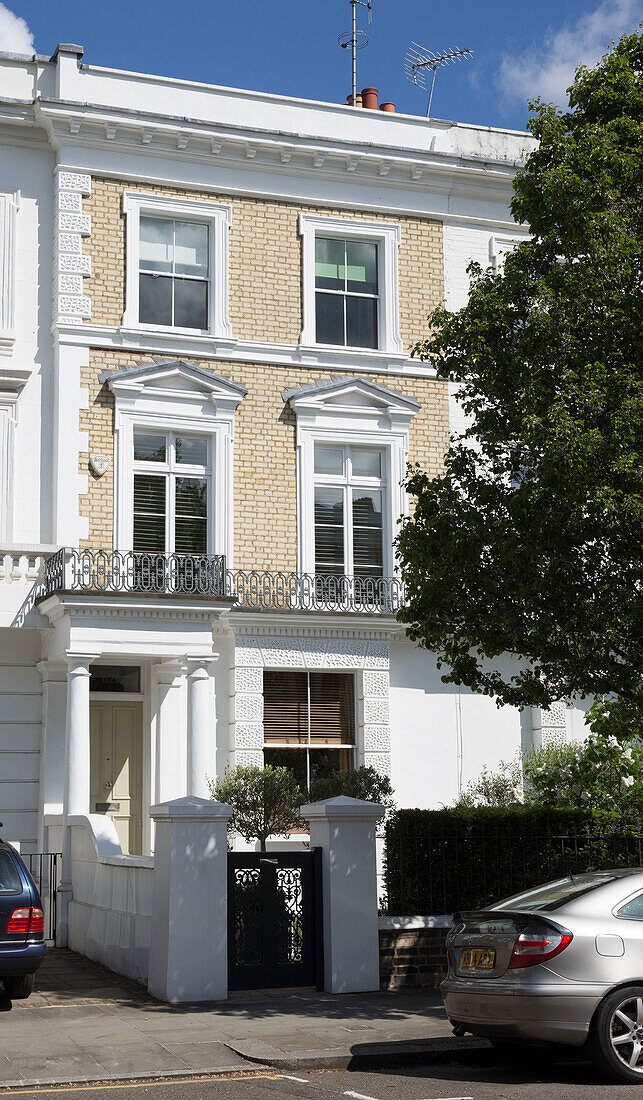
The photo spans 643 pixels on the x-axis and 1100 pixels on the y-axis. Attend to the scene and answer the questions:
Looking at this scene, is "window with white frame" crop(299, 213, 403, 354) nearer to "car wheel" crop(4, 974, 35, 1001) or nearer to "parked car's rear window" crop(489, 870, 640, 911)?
"car wheel" crop(4, 974, 35, 1001)

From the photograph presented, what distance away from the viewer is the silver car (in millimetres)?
8797

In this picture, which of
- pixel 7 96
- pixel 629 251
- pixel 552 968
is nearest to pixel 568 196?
pixel 629 251

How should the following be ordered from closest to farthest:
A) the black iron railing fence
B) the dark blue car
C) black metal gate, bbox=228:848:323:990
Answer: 1. the dark blue car
2. black metal gate, bbox=228:848:323:990
3. the black iron railing fence

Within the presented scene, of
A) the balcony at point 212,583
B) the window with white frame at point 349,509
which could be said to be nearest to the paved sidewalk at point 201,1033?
the balcony at point 212,583

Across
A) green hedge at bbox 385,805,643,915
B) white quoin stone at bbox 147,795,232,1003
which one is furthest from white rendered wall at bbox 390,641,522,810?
white quoin stone at bbox 147,795,232,1003

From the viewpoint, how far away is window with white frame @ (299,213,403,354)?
76.2 feet

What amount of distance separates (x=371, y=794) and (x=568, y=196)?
1106cm

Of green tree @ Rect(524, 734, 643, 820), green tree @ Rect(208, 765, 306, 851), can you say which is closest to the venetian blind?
green tree @ Rect(208, 765, 306, 851)

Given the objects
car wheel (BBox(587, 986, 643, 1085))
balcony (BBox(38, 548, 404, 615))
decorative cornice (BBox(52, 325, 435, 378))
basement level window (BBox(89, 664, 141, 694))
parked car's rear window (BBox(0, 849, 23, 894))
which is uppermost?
decorative cornice (BBox(52, 325, 435, 378))

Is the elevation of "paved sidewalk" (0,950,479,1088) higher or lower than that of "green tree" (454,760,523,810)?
lower

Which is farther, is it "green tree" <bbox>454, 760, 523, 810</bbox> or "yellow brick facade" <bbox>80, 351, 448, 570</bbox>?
"green tree" <bbox>454, 760, 523, 810</bbox>

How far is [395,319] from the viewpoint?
77.3 ft

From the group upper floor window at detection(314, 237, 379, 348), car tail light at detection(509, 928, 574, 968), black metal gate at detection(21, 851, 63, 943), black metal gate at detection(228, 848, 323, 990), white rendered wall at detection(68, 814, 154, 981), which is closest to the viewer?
car tail light at detection(509, 928, 574, 968)

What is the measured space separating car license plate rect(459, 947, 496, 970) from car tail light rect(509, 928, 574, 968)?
0.24 metres
